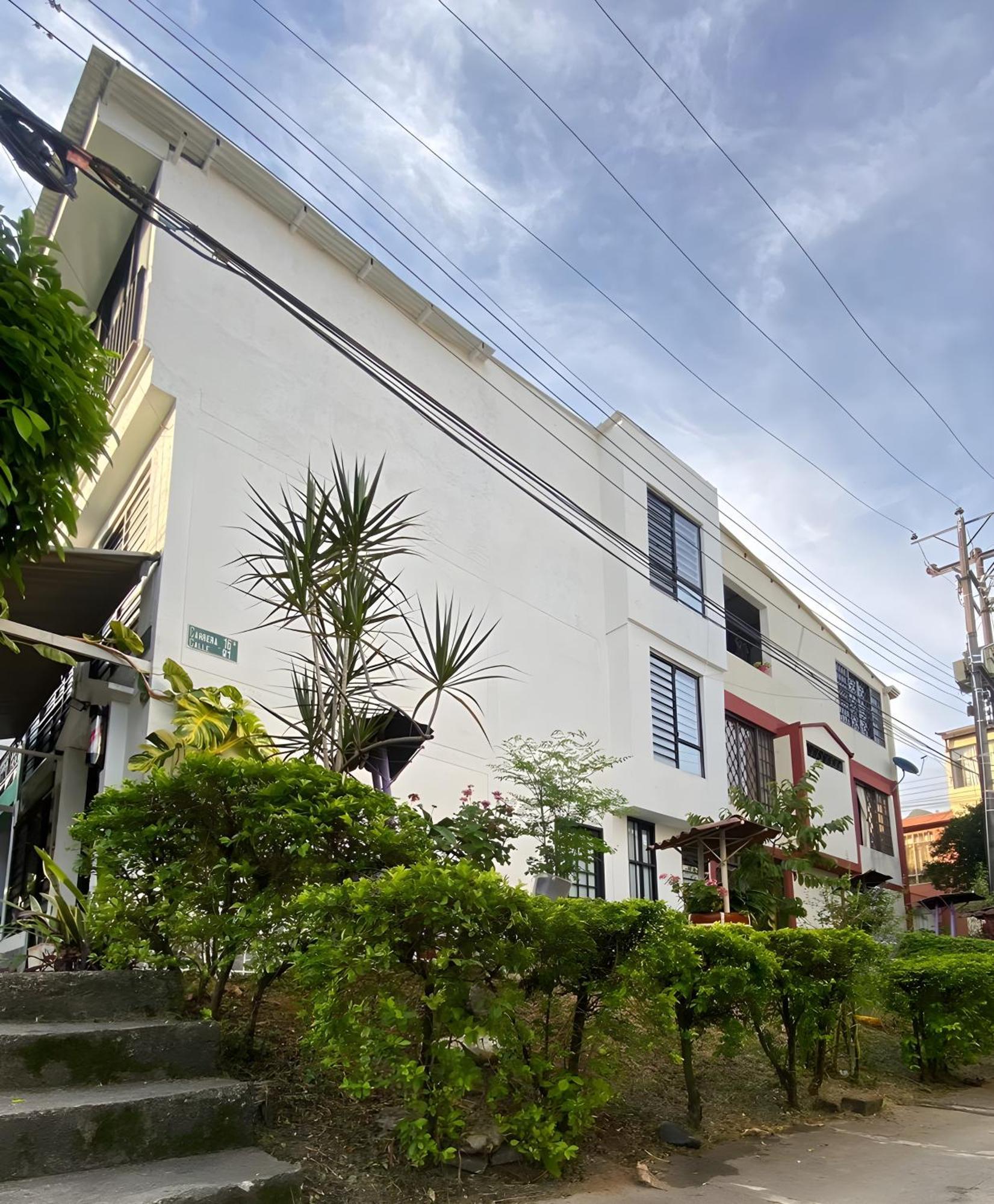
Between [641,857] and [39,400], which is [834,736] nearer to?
[641,857]

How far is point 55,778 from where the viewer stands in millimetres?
10320

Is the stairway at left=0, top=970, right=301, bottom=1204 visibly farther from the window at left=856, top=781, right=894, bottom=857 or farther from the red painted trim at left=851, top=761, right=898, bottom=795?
the window at left=856, top=781, right=894, bottom=857

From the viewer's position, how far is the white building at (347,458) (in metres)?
9.39

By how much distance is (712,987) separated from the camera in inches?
208

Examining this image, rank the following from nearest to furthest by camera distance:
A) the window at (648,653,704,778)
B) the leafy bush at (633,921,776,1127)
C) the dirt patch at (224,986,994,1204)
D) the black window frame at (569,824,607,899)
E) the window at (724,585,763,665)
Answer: the dirt patch at (224,986,994,1204) → the leafy bush at (633,921,776,1127) → the black window frame at (569,824,607,899) → the window at (648,653,704,778) → the window at (724,585,763,665)

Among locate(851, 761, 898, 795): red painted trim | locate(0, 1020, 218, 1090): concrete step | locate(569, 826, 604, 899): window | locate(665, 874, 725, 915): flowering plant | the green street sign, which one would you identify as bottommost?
locate(0, 1020, 218, 1090): concrete step

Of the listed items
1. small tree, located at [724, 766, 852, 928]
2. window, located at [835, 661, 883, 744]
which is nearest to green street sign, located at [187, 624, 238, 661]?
small tree, located at [724, 766, 852, 928]

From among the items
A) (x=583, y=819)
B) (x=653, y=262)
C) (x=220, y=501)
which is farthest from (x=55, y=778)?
(x=653, y=262)

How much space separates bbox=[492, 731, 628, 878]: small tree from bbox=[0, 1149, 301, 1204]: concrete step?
4680mm

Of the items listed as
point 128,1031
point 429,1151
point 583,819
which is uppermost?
point 583,819

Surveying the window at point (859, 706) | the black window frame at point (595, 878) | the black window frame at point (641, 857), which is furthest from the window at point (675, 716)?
the window at point (859, 706)

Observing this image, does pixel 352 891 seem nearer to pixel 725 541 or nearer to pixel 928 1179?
pixel 928 1179

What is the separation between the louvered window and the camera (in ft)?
31.8

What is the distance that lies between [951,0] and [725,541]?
39.6 ft
